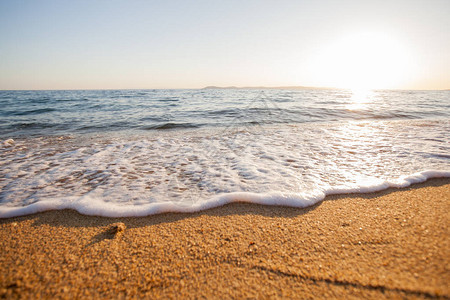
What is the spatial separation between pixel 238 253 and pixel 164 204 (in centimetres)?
100

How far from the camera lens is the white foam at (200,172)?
87.2 inches

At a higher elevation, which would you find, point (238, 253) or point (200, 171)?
point (200, 171)

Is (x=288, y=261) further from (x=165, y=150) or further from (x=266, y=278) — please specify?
(x=165, y=150)

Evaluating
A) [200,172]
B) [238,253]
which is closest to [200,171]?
[200,172]

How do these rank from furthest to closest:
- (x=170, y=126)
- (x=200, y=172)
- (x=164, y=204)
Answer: (x=170, y=126)
(x=200, y=172)
(x=164, y=204)

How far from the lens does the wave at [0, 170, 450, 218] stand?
205 centimetres

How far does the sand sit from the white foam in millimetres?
197

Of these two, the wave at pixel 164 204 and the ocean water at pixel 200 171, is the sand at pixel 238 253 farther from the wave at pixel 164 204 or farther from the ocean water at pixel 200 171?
the ocean water at pixel 200 171

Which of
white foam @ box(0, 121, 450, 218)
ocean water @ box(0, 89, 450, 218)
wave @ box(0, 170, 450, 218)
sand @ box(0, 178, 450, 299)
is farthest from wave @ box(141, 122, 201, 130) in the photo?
sand @ box(0, 178, 450, 299)

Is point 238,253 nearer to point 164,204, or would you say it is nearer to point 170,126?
point 164,204

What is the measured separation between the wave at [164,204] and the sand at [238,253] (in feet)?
0.28

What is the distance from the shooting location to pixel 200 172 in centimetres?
297

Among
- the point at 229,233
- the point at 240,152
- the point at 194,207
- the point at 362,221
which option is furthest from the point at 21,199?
the point at 362,221

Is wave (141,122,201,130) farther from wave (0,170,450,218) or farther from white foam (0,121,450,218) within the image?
wave (0,170,450,218)
